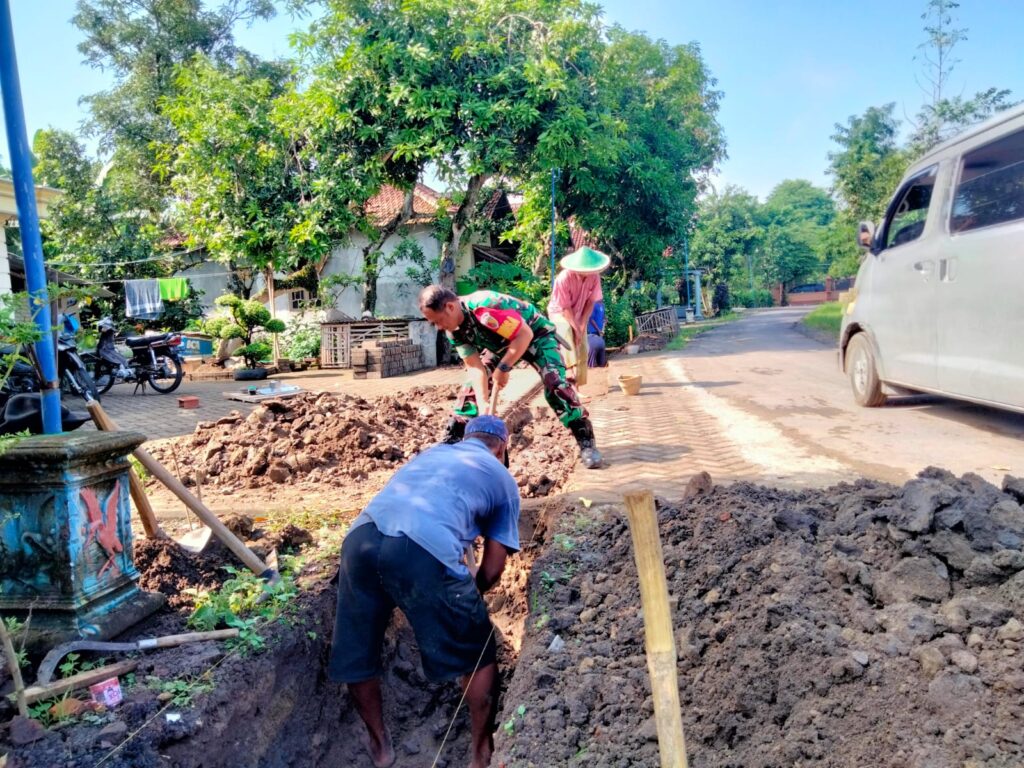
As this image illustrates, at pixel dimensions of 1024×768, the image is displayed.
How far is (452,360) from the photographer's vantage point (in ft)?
53.5

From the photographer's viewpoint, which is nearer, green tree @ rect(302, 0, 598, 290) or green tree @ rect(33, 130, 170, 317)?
green tree @ rect(302, 0, 598, 290)

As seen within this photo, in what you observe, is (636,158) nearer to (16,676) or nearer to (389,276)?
(389,276)

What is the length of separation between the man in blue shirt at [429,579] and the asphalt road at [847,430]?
2429 millimetres

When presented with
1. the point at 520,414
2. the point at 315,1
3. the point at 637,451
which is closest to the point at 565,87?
the point at 315,1

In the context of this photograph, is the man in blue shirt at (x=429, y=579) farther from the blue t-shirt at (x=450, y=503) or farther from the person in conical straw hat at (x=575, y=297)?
the person in conical straw hat at (x=575, y=297)

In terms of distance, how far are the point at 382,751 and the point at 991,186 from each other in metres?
4.93

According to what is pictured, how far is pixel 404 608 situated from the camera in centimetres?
275

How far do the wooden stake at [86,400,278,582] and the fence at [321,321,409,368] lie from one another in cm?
1217

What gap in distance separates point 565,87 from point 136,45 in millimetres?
16350

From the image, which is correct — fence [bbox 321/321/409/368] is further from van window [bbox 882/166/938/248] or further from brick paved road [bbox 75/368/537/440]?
van window [bbox 882/166/938/248]

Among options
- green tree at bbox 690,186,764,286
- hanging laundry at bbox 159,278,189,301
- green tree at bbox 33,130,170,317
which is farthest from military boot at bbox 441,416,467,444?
green tree at bbox 690,186,764,286

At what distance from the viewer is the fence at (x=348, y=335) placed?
15.7 meters

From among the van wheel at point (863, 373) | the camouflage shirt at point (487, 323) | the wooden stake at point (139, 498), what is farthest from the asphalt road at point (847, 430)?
the wooden stake at point (139, 498)

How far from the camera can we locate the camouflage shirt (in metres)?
4.98
